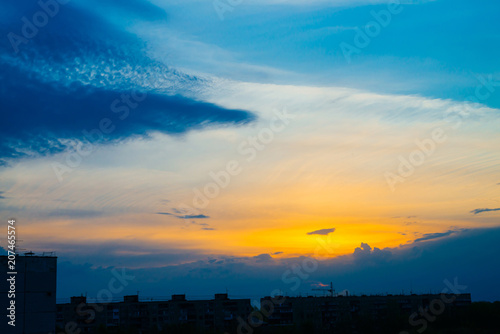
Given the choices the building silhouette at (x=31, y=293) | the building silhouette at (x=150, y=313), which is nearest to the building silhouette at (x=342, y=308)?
the building silhouette at (x=150, y=313)

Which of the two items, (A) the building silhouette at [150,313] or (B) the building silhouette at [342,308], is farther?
(B) the building silhouette at [342,308]

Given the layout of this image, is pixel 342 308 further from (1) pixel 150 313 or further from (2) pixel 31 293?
(2) pixel 31 293

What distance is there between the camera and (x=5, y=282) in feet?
134

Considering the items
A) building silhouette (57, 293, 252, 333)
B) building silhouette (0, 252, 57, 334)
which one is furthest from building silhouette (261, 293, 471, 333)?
building silhouette (0, 252, 57, 334)

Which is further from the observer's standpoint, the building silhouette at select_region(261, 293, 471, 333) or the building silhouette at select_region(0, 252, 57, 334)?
the building silhouette at select_region(261, 293, 471, 333)

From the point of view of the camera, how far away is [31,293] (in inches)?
1670

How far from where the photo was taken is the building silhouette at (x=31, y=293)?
40.8 m

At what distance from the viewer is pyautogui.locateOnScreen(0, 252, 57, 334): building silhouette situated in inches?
1606

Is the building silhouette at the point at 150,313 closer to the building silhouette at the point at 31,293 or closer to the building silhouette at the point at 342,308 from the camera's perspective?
the building silhouette at the point at 342,308

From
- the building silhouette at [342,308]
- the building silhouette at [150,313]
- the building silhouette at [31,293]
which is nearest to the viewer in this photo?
the building silhouette at [31,293]

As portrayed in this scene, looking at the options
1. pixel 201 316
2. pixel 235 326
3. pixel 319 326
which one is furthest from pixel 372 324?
pixel 201 316

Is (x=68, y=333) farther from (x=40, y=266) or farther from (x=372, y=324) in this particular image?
(x=372, y=324)

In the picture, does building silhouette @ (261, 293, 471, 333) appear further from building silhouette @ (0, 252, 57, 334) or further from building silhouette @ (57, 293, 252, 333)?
building silhouette @ (0, 252, 57, 334)

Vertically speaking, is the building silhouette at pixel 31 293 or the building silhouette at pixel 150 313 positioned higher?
the building silhouette at pixel 31 293
